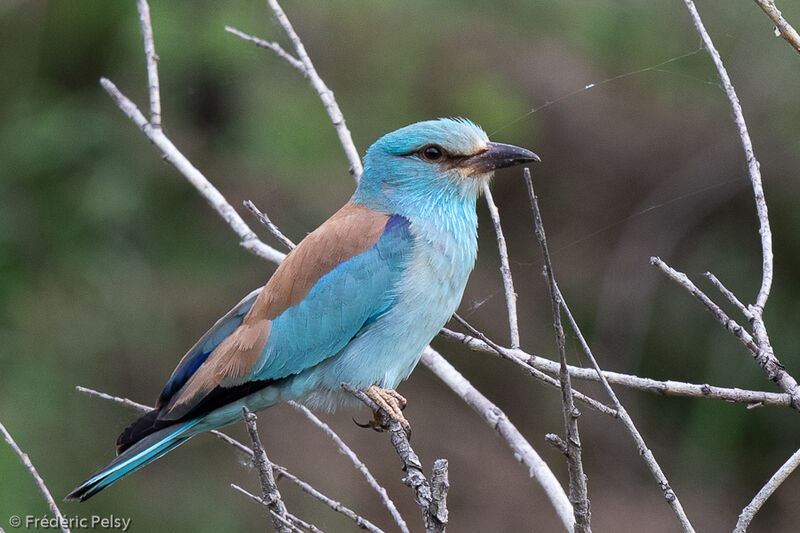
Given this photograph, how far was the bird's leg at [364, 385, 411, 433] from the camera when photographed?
2.77 m

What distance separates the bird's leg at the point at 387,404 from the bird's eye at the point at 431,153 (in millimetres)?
747

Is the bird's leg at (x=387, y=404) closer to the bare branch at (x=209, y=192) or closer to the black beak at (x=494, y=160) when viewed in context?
the bare branch at (x=209, y=192)

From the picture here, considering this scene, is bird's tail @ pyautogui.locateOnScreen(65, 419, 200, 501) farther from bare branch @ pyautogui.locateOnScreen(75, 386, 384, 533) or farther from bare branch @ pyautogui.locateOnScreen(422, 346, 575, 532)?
bare branch @ pyautogui.locateOnScreen(422, 346, 575, 532)

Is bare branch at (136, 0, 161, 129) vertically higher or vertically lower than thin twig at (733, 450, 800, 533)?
higher

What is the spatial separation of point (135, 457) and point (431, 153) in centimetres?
128

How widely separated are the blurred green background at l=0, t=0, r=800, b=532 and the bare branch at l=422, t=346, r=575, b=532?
1818 millimetres

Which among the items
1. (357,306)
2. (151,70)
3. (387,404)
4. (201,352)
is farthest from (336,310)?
(151,70)

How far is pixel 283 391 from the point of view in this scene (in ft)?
9.84

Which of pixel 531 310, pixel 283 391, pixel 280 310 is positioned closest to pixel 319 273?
pixel 280 310

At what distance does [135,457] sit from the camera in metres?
2.76

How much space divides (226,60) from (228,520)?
2.26m

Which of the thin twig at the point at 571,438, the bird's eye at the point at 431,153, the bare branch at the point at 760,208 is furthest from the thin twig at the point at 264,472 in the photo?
the bird's eye at the point at 431,153

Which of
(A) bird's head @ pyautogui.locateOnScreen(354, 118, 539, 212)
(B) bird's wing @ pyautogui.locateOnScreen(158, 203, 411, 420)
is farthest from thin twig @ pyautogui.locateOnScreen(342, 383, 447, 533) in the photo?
(A) bird's head @ pyautogui.locateOnScreen(354, 118, 539, 212)

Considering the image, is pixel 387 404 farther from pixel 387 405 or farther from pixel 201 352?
pixel 201 352
